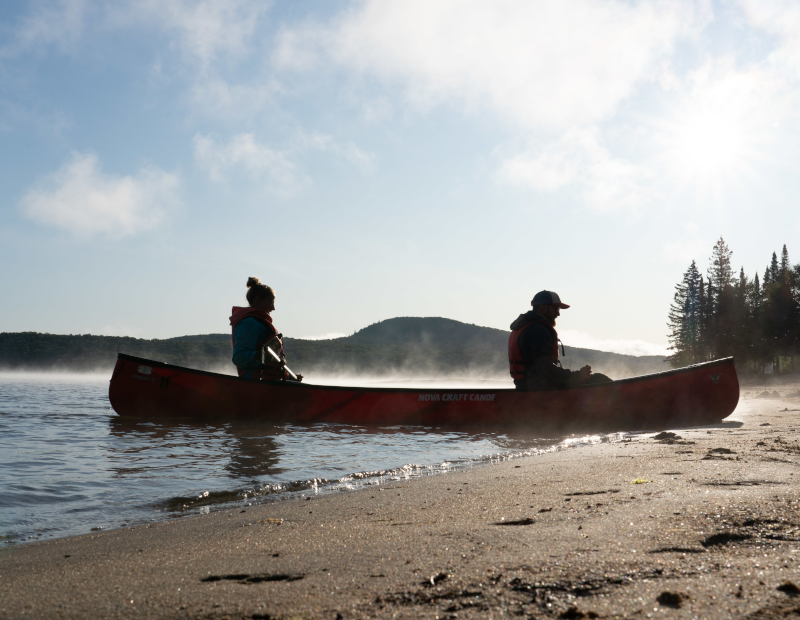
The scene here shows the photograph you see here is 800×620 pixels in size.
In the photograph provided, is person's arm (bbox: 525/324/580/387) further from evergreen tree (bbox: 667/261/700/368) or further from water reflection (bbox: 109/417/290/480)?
evergreen tree (bbox: 667/261/700/368)

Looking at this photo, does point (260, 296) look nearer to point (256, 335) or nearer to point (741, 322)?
point (256, 335)

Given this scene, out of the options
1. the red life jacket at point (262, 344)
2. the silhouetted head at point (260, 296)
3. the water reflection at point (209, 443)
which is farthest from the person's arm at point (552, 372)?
the silhouetted head at point (260, 296)

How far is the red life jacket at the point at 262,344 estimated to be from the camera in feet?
32.2

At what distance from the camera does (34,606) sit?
67.2 inches

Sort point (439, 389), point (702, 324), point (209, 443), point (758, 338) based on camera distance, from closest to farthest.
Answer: point (209, 443) → point (439, 389) → point (758, 338) → point (702, 324)

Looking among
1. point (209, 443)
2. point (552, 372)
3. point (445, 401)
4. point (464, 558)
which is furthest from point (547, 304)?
point (464, 558)

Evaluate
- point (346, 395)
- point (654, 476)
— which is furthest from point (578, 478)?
point (346, 395)

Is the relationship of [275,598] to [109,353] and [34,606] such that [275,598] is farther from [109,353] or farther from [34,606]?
[109,353]

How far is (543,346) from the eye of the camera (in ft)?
28.6

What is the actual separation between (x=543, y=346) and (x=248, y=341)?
16.9 ft

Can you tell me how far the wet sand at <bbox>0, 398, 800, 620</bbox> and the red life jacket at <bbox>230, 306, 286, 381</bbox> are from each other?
649cm

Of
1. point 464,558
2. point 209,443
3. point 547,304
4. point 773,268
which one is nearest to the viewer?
point 464,558

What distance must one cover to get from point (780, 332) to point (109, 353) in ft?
282

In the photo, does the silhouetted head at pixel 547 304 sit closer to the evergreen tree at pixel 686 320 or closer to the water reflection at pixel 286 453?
the water reflection at pixel 286 453
